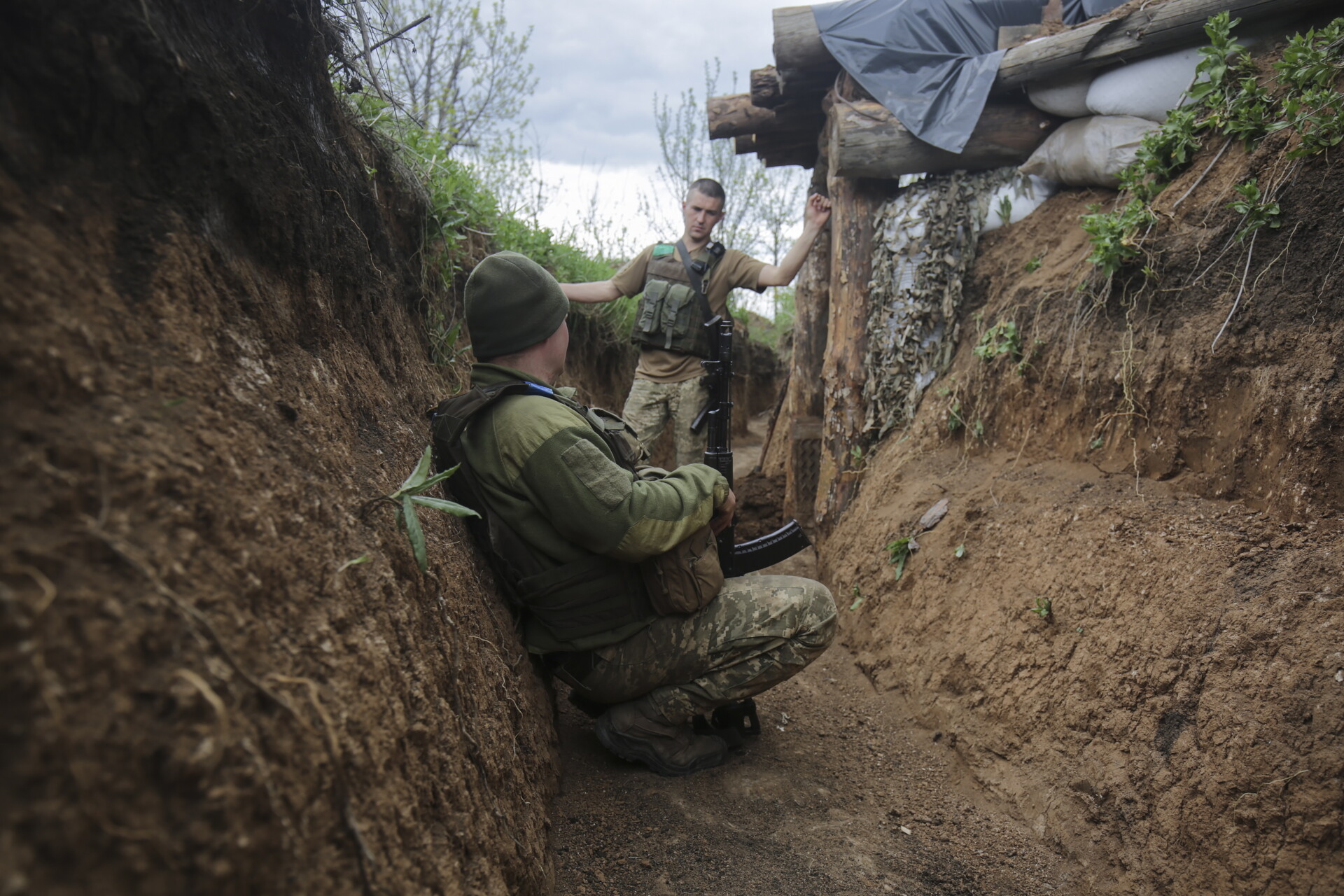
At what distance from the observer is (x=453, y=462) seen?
232 centimetres

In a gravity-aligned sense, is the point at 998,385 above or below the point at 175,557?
below

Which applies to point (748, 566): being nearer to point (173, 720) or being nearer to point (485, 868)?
point (485, 868)

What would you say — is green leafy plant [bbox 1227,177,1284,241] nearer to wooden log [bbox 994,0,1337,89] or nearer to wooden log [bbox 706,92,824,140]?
wooden log [bbox 994,0,1337,89]

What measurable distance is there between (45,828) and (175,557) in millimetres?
382

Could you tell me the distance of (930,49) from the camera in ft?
14.8

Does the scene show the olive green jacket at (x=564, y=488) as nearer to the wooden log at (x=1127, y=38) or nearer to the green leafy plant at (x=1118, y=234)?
the green leafy plant at (x=1118, y=234)

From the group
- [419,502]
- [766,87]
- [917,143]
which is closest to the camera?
[419,502]

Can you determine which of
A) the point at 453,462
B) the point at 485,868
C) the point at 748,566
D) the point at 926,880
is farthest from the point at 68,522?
the point at 748,566

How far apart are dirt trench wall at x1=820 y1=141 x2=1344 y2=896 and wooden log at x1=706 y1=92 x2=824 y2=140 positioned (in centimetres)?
276

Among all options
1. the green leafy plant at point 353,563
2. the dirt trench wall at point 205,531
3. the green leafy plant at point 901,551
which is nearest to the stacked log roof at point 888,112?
the green leafy plant at point 901,551

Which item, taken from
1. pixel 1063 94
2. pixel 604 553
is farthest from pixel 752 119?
pixel 604 553

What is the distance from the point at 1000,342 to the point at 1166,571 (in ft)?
5.02

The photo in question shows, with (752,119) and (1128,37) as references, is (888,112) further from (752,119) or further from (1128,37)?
(752,119)

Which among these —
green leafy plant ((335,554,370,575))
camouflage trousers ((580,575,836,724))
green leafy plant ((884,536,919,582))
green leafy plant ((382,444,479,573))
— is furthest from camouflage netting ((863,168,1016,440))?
green leafy plant ((335,554,370,575))
